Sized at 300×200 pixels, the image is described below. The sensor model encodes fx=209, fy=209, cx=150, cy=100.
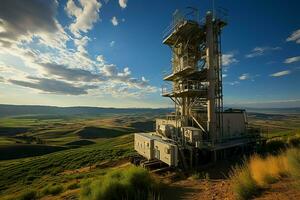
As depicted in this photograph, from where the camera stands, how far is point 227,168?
48.9 feet

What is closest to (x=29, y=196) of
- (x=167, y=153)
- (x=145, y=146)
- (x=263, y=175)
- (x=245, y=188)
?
(x=145, y=146)

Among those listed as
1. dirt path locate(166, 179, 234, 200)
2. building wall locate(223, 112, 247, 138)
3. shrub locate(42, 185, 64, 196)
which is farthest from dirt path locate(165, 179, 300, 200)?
shrub locate(42, 185, 64, 196)

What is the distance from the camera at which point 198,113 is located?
2236cm

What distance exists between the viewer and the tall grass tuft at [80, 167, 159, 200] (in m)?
9.79

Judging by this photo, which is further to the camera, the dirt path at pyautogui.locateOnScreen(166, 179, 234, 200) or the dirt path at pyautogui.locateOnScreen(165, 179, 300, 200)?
the dirt path at pyautogui.locateOnScreen(166, 179, 234, 200)

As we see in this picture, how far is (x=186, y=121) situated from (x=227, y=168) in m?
7.64

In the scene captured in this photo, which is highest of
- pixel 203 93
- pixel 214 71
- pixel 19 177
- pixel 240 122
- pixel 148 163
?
pixel 214 71

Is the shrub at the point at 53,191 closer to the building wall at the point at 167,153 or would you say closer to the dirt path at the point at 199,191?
the building wall at the point at 167,153

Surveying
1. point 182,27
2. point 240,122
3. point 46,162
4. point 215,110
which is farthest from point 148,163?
point 46,162

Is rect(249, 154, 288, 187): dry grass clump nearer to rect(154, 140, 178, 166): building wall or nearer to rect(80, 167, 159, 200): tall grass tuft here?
rect(80, 167, 159, 200): tall grass tuft

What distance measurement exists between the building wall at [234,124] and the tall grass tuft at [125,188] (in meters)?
12.1

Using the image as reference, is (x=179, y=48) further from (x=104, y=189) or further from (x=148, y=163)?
(x=104, y=189)

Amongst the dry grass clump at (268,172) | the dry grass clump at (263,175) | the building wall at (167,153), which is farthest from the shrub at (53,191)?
the dry grass clump at (268,172)

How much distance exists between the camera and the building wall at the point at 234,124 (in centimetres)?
2119
